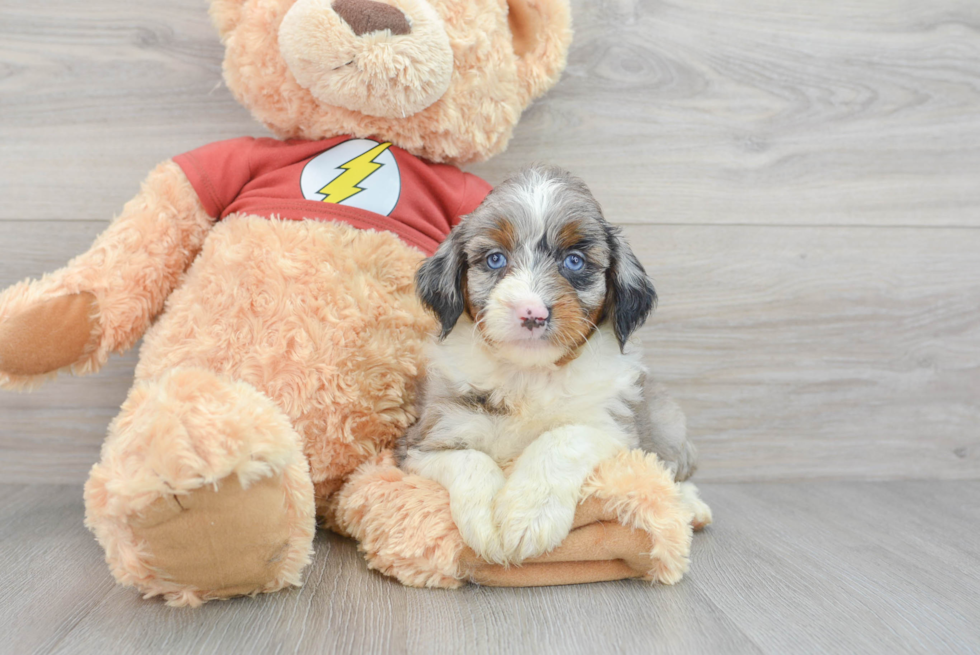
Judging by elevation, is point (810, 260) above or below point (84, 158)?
below

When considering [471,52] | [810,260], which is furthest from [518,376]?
[810,260]

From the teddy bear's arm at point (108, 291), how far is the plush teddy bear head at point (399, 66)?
13.2 inches

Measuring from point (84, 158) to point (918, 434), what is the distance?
114 inches

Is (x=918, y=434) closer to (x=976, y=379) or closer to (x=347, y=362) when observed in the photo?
(x=976, y=379)

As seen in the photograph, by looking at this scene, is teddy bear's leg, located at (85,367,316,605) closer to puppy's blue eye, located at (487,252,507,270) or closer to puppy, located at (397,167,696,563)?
puppy, located at (397,167,696,563)

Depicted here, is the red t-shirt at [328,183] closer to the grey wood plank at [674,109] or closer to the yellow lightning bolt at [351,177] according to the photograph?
the yellow lightning bolt at [351,177]

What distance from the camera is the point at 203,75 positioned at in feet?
7.02

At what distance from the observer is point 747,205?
2311 millimetres

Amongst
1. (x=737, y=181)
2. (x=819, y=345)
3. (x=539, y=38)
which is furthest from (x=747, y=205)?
(x=539, y=38)

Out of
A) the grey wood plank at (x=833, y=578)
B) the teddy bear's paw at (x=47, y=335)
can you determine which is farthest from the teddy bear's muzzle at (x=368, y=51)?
the grey wood plank at (x=833, y=578)

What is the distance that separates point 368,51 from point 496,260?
0.56m

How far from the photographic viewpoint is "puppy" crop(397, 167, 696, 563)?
54.3 inches

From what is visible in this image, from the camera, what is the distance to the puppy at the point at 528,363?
138 centimetres

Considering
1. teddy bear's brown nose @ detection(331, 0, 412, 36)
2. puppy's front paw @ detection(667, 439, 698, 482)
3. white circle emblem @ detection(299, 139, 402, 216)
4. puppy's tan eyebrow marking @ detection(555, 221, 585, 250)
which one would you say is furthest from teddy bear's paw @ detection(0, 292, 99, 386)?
puppy's front paw @ detection(667, 439, 698, 482)
